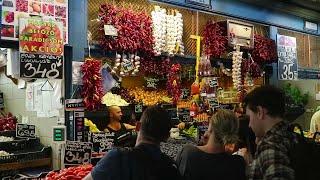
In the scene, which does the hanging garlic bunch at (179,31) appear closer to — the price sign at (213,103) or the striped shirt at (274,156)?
the price sign at (213,103)

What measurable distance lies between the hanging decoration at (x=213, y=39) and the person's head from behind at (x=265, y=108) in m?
5.38

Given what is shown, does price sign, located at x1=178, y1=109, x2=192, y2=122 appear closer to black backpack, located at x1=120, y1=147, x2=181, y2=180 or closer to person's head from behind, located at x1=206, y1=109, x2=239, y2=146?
person's head from behind, located at x1=206, y1=109, x2=239, y2=146

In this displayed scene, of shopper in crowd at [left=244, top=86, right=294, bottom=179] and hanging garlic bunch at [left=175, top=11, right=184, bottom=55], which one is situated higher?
hanging garlic bunch at [left=175, top=11, right=184, bottom=55]

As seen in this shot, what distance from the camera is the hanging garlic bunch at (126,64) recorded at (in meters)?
6.81

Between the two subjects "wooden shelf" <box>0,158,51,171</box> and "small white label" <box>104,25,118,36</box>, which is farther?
"small white label" <box>104,25,118,36</box>

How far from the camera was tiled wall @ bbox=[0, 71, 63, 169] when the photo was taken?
265 inches

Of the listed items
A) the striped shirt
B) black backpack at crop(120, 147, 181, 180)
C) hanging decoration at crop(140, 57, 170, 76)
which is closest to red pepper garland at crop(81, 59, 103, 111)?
hanging decoration at crop(140, 57, 170, 76)

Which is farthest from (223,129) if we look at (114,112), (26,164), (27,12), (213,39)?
(213,39)

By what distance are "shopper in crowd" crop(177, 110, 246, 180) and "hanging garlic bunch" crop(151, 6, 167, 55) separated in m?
3.74

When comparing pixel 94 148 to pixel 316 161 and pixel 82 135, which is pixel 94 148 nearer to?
pixel 82 135

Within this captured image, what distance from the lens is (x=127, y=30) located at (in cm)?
673

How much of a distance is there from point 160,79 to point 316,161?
21.1ft

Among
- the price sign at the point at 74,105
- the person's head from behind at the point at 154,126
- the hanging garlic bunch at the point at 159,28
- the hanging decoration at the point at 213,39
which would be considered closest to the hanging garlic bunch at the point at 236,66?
the hanging decoration at the point at 213,39

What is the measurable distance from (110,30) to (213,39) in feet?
8.47
